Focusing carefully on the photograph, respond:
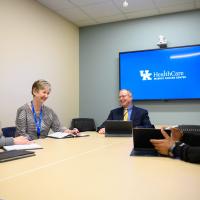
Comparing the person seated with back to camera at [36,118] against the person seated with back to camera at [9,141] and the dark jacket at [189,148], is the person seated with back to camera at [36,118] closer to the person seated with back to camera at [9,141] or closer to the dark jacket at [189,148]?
the person seated with back to camera at [9,141]

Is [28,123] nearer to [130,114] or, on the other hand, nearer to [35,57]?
[130,114]

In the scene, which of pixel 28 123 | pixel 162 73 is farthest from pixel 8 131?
pixel 162 73

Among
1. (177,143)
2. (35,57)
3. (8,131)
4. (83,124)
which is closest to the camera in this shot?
(177,143)

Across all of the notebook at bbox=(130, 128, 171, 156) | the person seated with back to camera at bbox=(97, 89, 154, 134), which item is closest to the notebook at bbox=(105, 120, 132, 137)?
the person seated with back to camera at bbox=(97, 89, 154, 134)

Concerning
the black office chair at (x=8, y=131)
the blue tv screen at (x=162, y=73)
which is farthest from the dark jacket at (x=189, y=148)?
the blue tv screen at (x=162, y=73)

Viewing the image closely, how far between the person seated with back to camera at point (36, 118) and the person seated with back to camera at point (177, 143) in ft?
4.58

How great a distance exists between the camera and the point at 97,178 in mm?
1279

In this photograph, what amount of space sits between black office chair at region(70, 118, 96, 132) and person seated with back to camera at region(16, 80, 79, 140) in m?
1.69

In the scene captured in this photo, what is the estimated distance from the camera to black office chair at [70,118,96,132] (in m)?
4.89

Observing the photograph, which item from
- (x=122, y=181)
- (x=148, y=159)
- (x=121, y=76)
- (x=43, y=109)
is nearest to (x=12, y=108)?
(x=43, y=109)

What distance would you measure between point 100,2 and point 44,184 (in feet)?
12.0

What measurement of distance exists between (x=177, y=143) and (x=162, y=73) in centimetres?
311

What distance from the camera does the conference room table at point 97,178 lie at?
1.06 meters

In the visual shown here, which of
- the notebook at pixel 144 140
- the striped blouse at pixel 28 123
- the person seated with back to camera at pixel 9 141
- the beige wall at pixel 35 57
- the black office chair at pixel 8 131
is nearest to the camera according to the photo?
the notebook at pixel 144 140
